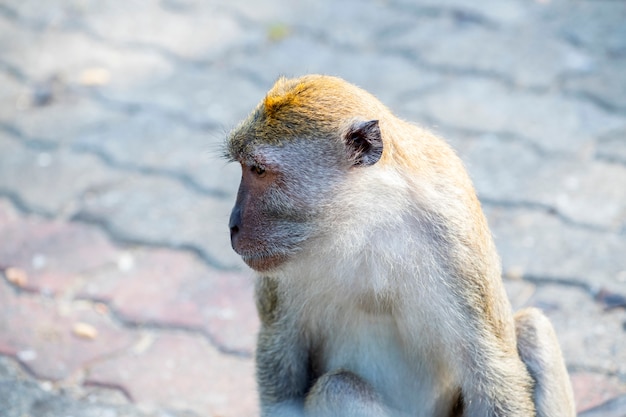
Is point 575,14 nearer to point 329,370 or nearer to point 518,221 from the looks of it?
point 518,221

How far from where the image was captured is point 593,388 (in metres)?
3.78

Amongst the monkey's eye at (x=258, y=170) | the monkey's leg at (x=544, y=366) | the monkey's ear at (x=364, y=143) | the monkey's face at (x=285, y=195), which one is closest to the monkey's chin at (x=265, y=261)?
the monkey's face at (x=285, y=195)

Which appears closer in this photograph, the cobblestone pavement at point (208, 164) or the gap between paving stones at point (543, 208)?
the cobblestone pavement at point (208, 164)

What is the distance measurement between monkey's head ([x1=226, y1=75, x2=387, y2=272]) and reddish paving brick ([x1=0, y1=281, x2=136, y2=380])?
1.38m

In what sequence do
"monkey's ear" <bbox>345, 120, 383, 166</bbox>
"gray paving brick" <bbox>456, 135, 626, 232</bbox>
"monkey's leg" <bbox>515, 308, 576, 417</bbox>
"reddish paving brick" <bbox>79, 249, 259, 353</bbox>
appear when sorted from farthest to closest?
"gray paving brick" <bbox>456, 135, 626, 232</bbox>
"reddish paving brick" <bbox>79, 249, 259, 353</bbox>
"monkey's leg" <bbox>515, 308, 576, 417</bbox>
"monkey's ear" <bbox>345, 120, 383, 166</bbox>

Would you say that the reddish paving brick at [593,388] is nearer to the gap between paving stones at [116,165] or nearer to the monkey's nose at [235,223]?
the monkey's nose at [235,223]

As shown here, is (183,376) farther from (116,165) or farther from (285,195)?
(116,165)

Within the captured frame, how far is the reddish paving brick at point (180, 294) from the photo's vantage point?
4.32m

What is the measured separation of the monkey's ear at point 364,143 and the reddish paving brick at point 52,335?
1.67 metres

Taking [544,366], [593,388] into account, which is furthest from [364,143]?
[593,388]

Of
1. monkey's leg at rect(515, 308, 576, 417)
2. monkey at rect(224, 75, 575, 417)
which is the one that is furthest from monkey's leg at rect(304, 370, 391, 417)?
monkey's leg at rect(515, 308, 576, 417)

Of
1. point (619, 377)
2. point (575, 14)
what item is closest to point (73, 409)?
point (619, 377)

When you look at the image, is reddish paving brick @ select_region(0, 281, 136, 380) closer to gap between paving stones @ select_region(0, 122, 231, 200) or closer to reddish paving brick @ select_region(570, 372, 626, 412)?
gap between paving stones @ select_region(0, 122, 231, 200)

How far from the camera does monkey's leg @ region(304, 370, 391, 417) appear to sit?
3072 millimetres
